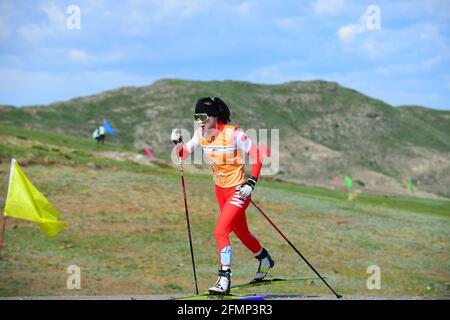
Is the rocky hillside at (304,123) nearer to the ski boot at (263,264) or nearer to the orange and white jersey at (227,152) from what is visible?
the ski boot at (263,264)

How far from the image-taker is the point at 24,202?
42.7ft

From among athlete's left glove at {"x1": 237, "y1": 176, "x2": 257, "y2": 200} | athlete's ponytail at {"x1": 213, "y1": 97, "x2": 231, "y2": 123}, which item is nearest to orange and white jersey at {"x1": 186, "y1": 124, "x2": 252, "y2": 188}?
athlete's ponytail at {"x1": 213, "y1": 97, "x2": 231, "y2": 123}

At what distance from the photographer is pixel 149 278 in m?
22.2

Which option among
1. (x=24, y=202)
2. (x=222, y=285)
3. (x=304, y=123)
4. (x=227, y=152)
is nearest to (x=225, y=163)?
(x=227, y=152)

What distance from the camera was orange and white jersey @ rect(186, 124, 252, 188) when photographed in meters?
10.3

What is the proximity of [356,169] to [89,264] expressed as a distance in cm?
11687

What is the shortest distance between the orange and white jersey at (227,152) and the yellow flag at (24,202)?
408 centimetres

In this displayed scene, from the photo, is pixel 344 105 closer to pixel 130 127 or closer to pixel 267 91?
pixel 267 91

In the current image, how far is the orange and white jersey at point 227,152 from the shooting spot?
33.7 ft

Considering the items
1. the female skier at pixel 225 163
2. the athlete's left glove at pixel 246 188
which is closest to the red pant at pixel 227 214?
the female skier at pixel 225 163

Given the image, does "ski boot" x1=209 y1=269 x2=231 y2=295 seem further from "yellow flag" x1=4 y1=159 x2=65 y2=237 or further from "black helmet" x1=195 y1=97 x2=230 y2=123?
"yellow flag" x1=4 y1=159 x2=65 y2=237

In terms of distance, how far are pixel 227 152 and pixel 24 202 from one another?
4871 mm

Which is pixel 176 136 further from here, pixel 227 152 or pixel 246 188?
pixel 246 188

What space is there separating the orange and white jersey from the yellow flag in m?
4.08
